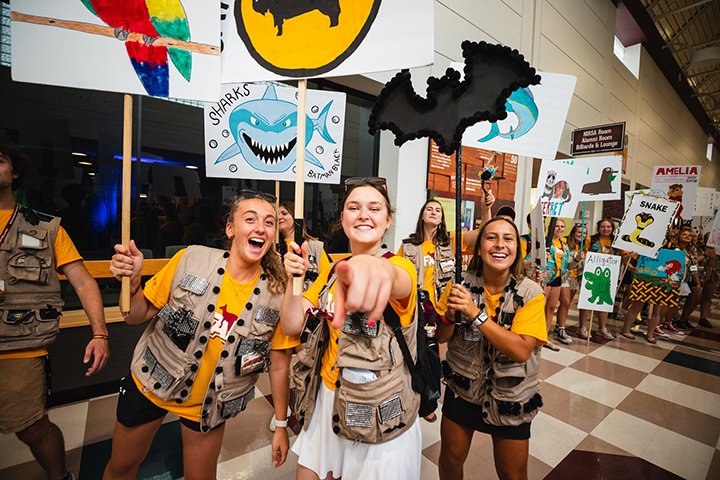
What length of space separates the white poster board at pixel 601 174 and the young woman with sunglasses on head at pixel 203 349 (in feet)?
→ 12.9

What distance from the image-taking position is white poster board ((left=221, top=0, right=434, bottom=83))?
1.11 m

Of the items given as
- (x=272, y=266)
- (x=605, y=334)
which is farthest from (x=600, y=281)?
(x=272, y=266)

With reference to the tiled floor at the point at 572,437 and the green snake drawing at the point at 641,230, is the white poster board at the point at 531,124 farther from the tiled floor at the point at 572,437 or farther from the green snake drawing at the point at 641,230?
the green snake drawing at the point at 641,230

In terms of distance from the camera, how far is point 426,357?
1129 mm

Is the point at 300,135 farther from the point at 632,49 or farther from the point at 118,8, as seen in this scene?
the point at 632,49

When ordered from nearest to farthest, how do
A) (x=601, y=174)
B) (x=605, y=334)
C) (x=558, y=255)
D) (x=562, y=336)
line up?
(x=601, y=174) → (x=558, y=255) → (x=562, y=336) → (x=605, y=334)

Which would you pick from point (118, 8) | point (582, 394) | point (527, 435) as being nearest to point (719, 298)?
point (582, 394)

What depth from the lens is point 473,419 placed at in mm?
1467

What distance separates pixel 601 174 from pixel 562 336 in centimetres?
234

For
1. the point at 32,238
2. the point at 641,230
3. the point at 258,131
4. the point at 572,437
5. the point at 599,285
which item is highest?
the point at 258,131

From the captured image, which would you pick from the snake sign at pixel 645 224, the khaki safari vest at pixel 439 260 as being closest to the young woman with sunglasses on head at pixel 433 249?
the khaki safari vest at pixel 439 260

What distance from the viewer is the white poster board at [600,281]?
4005 mm

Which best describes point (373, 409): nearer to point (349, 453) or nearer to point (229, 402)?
point (349, 453)

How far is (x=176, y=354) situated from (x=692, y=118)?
2528 centimetres
